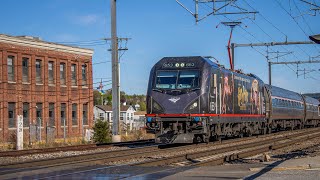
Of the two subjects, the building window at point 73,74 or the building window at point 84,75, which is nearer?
the building window at point 73,74

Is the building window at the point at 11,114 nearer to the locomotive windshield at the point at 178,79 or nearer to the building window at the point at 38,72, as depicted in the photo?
the building window at the point at 38,72

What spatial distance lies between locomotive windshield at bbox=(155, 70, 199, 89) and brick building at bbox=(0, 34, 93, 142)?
19442 mm

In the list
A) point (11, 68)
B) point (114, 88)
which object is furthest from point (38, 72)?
point (114, 88)

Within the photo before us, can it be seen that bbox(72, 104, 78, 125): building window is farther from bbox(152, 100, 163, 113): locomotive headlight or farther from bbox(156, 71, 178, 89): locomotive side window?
bbox(152, 100, 163, 113): locomotive headlight

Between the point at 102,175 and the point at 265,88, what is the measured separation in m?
23.5

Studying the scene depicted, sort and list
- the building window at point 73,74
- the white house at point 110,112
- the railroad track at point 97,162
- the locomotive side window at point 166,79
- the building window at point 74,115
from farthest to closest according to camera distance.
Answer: the white house at point 110,112, the building window at point 73,74, the building window at point 74,115, the locomotive side window at point 166,79, the railroad track at point 97,162

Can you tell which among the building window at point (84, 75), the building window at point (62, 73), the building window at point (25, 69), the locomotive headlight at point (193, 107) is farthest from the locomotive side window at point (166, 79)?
the building window at point (84, 75)

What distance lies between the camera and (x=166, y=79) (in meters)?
21.5

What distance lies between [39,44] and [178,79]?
22314mm

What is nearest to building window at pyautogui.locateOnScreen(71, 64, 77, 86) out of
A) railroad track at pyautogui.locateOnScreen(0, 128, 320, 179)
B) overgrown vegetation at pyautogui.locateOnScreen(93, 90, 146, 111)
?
railroad track at pyautogui.locateOnScreen(0, 128, 320, 179)

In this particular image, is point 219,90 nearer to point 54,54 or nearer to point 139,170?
point 139,170

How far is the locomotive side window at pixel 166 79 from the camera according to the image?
21344 millimetres

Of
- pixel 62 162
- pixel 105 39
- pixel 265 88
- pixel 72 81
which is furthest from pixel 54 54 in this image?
pixel 62 162

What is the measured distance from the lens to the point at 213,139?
81.5 ft
